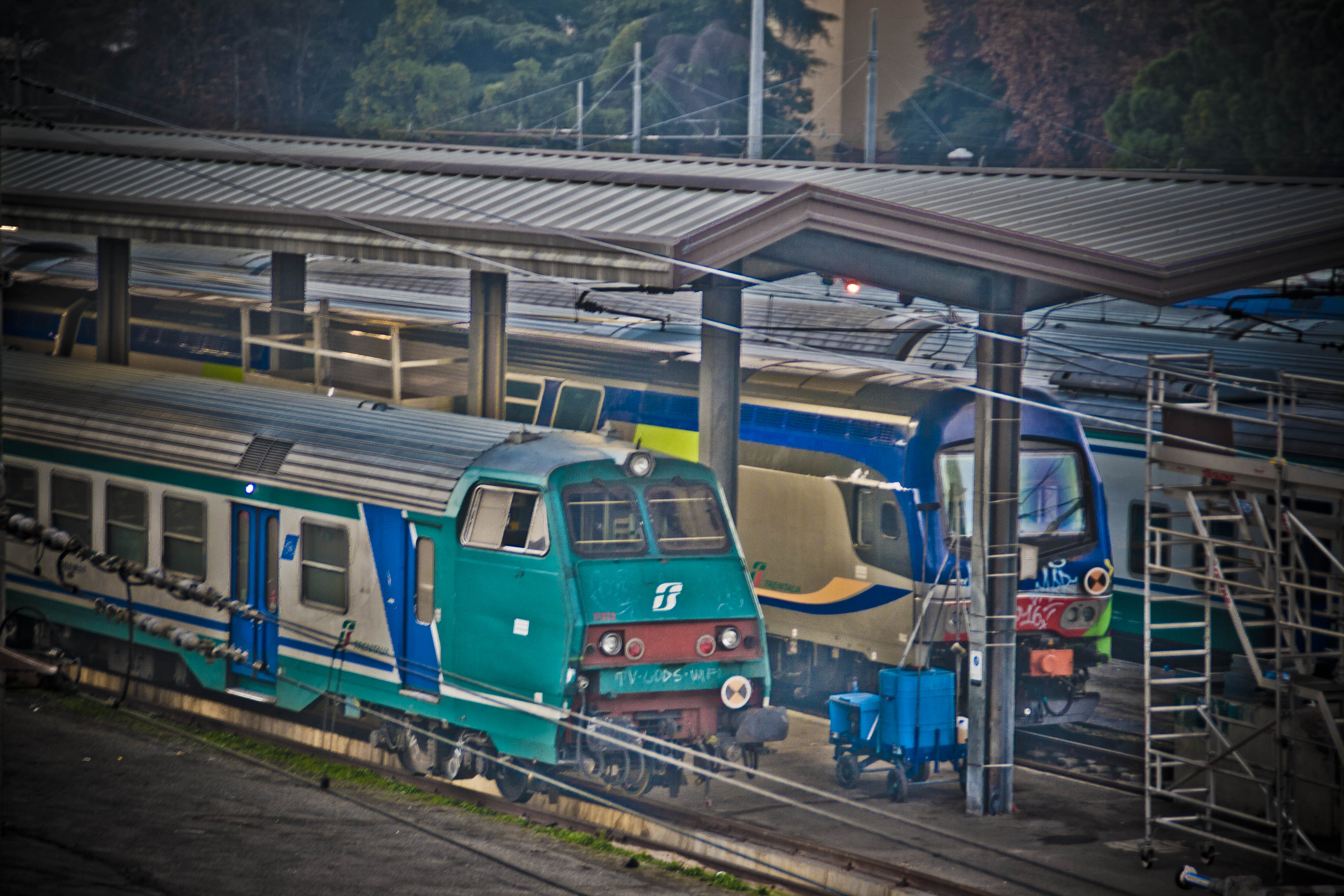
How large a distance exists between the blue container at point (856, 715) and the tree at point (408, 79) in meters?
46.3

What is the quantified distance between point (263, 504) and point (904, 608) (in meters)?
6.35

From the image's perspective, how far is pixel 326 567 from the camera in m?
15.1

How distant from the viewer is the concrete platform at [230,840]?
39.1ft

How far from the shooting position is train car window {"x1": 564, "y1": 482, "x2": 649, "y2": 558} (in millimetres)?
13281

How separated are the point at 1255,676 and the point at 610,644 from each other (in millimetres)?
5038

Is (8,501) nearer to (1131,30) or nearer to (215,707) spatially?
(215,707)

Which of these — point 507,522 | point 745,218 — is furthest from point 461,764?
point 745,218

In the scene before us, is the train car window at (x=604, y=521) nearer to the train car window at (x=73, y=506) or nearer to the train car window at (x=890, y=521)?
the train car window at (x=890, y=521)

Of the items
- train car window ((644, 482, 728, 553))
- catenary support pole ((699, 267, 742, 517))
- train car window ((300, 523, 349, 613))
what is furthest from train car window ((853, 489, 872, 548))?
train car window ((300, 523, 349, 613))

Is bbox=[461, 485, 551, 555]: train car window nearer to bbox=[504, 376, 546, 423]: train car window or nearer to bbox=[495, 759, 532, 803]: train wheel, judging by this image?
bbox=[495, 759, 532, 803]: train wheel

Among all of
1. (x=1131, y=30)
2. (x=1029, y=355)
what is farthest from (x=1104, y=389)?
(x=1131, y=30)

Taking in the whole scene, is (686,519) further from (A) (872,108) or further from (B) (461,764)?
(A) (872,108)

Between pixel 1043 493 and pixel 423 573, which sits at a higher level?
pixel 1043 493

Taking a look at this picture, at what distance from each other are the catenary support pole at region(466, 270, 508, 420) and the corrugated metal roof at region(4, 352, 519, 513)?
0.93 meters
